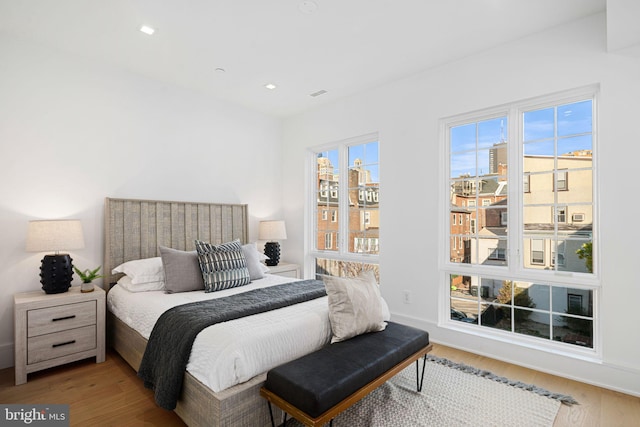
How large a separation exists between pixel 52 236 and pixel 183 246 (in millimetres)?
1256

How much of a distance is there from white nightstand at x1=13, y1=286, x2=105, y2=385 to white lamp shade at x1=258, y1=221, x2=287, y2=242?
1.98 metres

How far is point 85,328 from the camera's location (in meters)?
2.79

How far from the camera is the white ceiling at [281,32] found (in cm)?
241

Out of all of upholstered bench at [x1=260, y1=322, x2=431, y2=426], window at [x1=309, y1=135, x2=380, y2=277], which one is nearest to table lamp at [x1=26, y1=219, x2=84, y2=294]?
upholstered bench at [x1=260, y1=322, x2=431, y2=426]

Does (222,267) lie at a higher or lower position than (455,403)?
higher

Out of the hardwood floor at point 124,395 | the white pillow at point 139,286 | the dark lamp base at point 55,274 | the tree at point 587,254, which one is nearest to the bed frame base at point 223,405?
the hardwood floor at point 124,395

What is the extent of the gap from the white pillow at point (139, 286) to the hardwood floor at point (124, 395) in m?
0.65

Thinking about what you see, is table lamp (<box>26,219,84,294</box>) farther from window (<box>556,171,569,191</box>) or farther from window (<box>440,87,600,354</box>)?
window (<box>556,171,569,191</box>)

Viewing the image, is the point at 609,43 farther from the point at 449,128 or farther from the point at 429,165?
the point at 429,165

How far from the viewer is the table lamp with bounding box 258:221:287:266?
173 inches

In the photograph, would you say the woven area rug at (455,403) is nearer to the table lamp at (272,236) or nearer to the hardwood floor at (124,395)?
the hardwood floor at (124,395)

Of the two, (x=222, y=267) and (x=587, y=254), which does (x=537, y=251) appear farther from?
(x=222, y=267)

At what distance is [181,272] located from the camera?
9.66ft

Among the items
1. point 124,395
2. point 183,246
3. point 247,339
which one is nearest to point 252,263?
point 183,246
